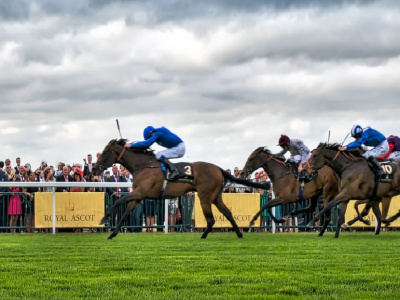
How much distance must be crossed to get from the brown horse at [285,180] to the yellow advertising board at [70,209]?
364cm

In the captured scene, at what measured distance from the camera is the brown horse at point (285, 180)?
1582cm

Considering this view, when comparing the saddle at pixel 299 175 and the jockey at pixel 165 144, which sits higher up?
the jockey at pixel 165 144

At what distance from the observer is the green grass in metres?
5.77

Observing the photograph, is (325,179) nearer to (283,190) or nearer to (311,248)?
(283,190)

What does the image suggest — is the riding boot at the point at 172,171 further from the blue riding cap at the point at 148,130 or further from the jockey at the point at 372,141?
the jockey at the point at 372,141

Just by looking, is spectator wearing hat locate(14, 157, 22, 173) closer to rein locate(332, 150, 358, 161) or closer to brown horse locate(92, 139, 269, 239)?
brown horse locate(92, 139, 269, 239)

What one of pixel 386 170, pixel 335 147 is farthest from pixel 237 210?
Result: pixel 386 170

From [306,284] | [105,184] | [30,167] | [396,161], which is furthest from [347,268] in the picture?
[30,167]

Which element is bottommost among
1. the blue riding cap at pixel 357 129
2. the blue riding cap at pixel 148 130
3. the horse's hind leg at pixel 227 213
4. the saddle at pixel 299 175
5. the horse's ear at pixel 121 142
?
the horse's hind leg at pixel 227 213

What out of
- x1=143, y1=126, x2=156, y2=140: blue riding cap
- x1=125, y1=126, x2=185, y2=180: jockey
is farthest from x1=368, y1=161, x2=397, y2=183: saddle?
x1=143, y1=126, x2=156, y2=140: blue riding cap

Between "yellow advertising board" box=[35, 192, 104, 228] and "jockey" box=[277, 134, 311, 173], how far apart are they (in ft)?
14.1

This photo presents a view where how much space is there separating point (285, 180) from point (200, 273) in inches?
358

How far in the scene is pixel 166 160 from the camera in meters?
14.0

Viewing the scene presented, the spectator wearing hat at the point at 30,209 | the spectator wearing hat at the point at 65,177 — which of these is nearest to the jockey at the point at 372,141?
the spectator wearing hat at the point at 65,177
